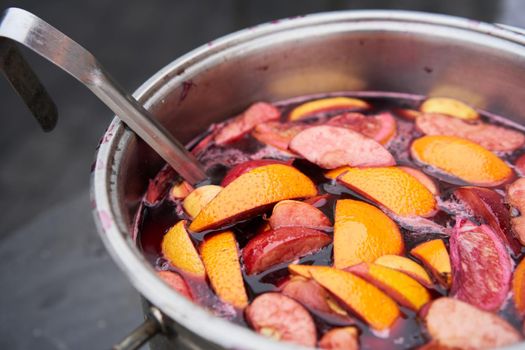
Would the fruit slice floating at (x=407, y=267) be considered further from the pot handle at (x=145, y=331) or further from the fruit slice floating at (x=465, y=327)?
the pot handle at (x=145, y=331)

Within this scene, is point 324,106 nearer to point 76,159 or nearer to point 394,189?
point 394,189

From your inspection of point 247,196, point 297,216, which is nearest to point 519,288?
point 297,216

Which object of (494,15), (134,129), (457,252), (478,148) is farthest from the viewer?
(494,15)

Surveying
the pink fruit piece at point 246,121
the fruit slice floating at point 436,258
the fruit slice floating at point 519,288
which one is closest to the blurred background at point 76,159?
the pink fruit piece at point 246,121

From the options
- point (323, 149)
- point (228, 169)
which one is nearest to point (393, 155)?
point (323, 149)

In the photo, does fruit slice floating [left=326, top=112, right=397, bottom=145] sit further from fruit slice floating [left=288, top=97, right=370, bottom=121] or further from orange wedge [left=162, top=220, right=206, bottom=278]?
orange wedge [left=162, top=220, right=206, bottom=278]

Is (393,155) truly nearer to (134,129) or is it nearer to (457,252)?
(457,252)
